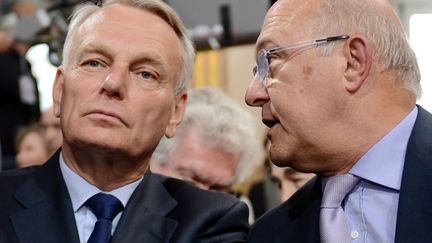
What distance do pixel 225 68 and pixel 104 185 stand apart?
5991 millimetres

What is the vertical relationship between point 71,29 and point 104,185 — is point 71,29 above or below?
above

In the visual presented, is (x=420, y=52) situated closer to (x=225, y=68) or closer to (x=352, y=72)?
(x=225, y=68)

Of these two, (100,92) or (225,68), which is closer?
(100,92)

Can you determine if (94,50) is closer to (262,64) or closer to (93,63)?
(93,63)

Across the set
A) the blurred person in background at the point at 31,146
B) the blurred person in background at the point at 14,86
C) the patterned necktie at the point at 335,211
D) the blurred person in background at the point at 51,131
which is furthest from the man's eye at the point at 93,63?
the blurred person in background at the point at 14,86

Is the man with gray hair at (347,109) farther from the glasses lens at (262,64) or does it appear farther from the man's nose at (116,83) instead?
the man's nose at (116,83)

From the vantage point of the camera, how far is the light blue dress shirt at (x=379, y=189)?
8.75ft

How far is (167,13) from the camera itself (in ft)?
10.2

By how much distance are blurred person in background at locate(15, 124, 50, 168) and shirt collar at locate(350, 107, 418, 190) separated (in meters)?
3.77

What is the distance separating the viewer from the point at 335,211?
2762 mm

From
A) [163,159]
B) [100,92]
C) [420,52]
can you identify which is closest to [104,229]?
[100,92]

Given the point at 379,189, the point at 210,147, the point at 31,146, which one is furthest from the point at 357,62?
the point at 31,146

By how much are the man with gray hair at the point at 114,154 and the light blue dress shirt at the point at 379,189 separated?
1.57ft

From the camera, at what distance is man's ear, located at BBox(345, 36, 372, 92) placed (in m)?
2.76
